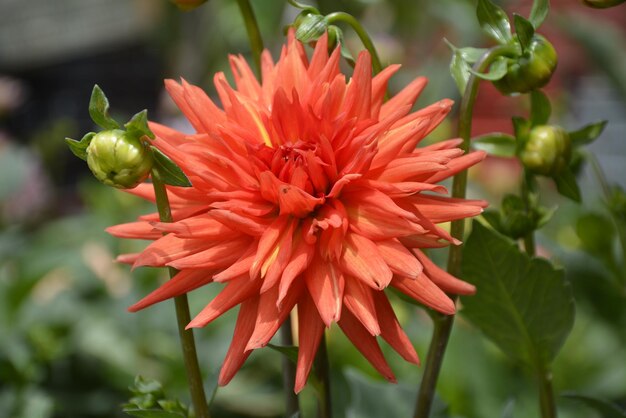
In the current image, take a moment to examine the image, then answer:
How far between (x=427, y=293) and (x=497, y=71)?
16 centimetres

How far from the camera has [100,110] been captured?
485 mm

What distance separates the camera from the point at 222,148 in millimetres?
493

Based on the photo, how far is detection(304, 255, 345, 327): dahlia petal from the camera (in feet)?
1.45

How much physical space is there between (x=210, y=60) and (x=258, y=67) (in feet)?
6.64

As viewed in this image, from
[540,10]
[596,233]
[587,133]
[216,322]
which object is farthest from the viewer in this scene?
[216,322]

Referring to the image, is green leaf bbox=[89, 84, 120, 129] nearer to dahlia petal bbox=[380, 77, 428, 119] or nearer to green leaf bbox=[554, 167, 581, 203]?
dahlia petal bbox=[380, 77, 428, 119]

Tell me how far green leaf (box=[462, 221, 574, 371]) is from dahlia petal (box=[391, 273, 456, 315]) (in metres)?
0.14

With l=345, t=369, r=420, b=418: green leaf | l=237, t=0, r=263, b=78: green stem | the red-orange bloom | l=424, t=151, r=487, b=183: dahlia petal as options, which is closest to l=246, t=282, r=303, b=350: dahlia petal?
the red-orange bloom

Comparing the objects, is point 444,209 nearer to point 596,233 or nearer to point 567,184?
point 567,184

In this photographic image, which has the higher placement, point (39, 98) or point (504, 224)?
point (504, 224)

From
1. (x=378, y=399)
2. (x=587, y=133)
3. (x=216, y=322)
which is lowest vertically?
(x=216, y=322)

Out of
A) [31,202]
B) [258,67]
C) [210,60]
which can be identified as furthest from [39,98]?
[258,67]

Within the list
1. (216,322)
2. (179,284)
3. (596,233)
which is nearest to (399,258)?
(179,284)

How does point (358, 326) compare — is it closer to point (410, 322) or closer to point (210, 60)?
point (410, 322)
